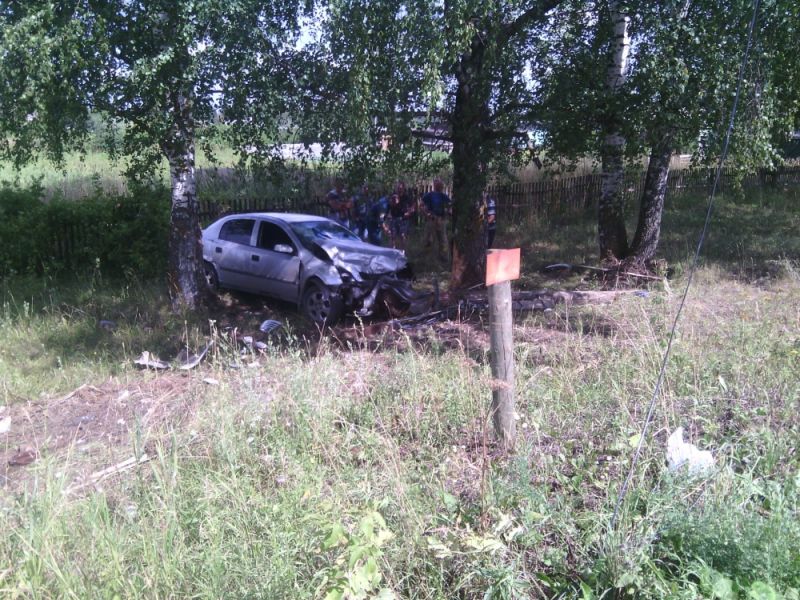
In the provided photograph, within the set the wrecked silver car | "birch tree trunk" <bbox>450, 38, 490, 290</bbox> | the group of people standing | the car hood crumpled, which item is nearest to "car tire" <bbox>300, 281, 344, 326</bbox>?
the wrecked silver car

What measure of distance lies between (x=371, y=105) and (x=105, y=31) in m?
3.32

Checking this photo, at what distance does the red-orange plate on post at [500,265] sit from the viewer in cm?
386

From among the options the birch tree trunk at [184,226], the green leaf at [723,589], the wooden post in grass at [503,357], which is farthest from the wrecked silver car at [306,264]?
the green leaf at [723,589]

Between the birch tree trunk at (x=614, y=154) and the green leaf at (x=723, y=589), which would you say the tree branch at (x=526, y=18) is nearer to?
the birch tree trunk at (x=614, y=154)

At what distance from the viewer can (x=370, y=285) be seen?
34.1 ft

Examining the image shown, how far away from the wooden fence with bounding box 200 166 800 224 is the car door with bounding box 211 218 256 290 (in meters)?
2.52

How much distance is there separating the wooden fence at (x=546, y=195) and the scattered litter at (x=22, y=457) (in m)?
9.87

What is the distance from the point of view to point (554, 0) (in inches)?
375

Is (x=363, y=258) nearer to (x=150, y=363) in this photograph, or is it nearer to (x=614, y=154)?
(x=150, y=363)

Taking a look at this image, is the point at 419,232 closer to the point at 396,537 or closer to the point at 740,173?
the point at 740,173

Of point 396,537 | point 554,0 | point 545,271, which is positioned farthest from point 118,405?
point 545,271

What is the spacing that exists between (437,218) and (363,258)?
5565 mm

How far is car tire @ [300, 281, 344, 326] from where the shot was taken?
10.2 m

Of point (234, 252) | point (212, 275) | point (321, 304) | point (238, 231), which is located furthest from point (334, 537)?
point (212, 275)
